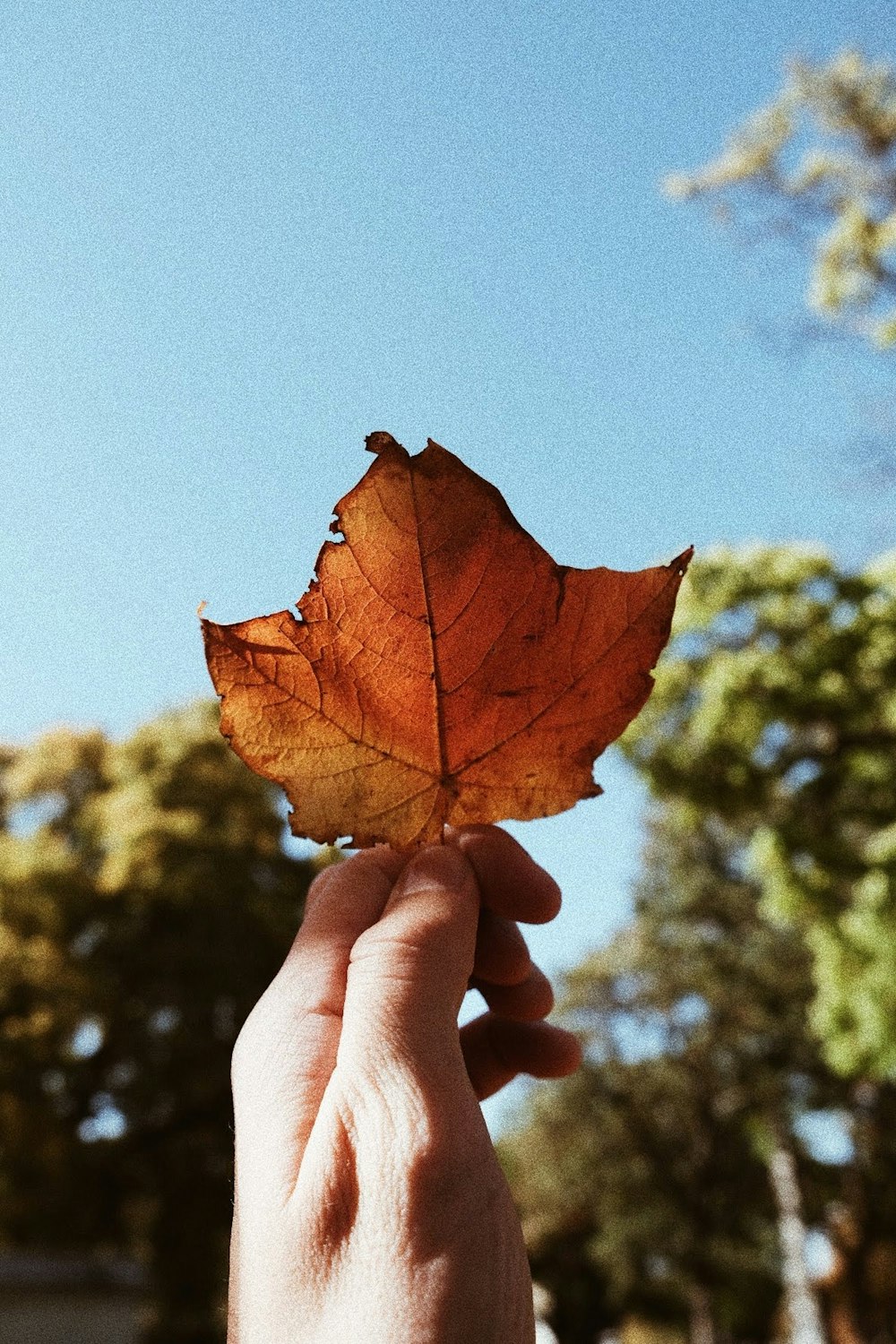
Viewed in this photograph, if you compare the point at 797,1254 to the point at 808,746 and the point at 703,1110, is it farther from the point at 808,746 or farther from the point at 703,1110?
the point at 808,746

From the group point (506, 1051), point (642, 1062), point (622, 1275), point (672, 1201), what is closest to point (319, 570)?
point (506, 1051)

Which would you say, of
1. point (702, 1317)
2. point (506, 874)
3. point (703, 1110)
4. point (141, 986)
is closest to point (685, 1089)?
point (703, 1110)

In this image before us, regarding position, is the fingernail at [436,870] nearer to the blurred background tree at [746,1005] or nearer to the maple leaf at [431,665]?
the maple leaf at [431,665]

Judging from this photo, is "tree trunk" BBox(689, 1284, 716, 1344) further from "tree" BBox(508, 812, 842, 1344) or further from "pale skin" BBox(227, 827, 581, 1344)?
"pale skin" BBox(227, 827, 581, 1344)

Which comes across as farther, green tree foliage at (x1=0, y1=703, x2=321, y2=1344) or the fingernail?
green tree foliage at (x1=0, y1=703, x2=321, y2=1344)

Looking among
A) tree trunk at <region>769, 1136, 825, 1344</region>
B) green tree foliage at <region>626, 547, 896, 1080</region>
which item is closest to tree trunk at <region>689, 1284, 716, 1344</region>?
tree trunk at <region>769, 1136, 825, 1344</region>

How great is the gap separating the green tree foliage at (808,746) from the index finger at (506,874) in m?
7.46

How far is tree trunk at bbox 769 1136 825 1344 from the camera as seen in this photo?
49.5 ft

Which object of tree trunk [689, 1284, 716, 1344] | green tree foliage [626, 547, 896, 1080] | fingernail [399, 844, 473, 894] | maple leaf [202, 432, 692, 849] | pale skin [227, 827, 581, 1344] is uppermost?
green tree foliage [626, 547, 896, 1080]

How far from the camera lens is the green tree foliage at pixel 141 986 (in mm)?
11766

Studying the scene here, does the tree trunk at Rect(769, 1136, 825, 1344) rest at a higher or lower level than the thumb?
higher

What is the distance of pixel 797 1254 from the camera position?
16031 mm

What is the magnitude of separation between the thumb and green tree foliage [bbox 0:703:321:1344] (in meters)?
12.0

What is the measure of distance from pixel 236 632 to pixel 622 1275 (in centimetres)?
2960
